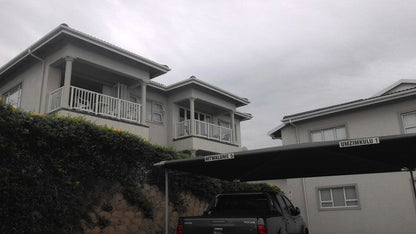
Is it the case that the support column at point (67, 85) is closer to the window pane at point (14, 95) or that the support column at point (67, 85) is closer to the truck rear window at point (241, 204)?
the window pane at point (14, 95)

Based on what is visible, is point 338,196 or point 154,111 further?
point 154,111

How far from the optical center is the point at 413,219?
1548cm

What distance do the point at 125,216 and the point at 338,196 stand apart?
12.7 meters

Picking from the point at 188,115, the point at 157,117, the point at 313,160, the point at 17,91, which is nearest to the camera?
the point at 313,160

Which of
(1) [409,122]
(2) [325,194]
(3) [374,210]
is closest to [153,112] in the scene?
(2) [325,194]

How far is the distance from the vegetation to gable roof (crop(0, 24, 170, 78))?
612 centimetres

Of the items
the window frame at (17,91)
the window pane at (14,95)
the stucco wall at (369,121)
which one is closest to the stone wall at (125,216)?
the window frame at (17,91)

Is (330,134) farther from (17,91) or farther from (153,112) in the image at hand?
(17,91)

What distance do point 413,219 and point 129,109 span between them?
1332 centimetres

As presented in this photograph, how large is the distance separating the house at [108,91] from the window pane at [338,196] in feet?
19.9

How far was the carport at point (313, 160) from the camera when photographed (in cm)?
691

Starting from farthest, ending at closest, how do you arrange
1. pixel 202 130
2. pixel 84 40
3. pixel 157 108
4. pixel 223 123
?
1. pixel 223 123
2. pixel 202 130
3. pixel 157 108
4. pixel 84 40

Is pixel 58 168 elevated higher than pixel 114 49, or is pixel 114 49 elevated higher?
pixel 114 49

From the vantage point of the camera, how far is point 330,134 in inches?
730
